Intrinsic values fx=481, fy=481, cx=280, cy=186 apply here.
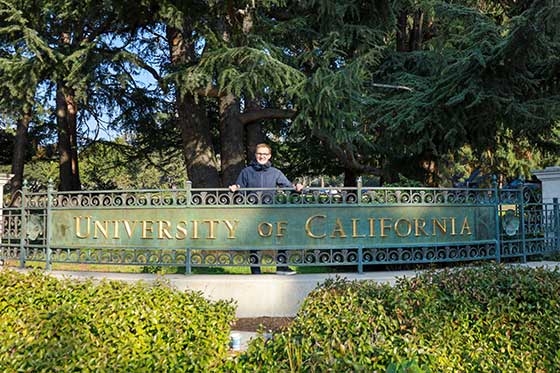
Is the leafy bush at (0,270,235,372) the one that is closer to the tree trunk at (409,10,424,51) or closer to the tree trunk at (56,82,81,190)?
the tree trunk at (56,82,81,190)

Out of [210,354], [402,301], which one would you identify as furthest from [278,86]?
[210,354]

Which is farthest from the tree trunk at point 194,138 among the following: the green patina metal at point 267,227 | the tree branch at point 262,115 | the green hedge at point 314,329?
the green hedge at point 314,329

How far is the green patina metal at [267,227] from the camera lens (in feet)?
20.1

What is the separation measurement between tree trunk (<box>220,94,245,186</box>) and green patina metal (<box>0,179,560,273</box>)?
4006 millimetres

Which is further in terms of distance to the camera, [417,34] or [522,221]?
[417,34]

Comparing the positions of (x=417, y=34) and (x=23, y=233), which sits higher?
(x=417, y=34)

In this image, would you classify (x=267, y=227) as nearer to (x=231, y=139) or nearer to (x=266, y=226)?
(x=266, y=226)

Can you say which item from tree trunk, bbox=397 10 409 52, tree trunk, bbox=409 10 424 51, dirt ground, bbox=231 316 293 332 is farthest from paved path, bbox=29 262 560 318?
tree trunk, bbox=397 10 409 52

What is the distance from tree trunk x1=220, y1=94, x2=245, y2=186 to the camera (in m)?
10.3

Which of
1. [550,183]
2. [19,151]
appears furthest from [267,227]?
[19,151]

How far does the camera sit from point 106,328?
308 cm

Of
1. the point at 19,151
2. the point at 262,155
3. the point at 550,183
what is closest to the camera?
the point at 262,155

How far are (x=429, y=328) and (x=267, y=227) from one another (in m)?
3.13

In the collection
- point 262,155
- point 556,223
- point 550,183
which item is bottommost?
point 556,223
